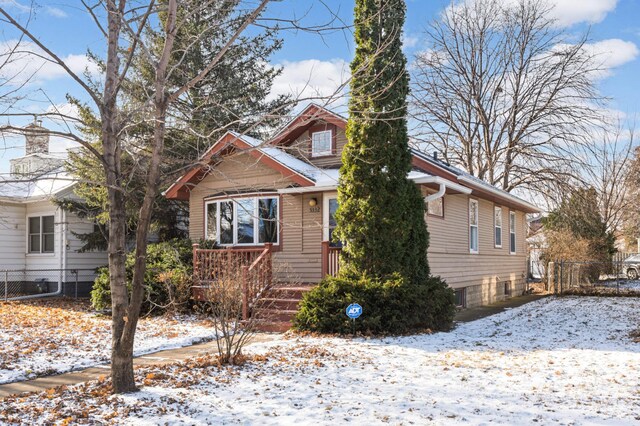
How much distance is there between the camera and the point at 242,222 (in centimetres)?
1520

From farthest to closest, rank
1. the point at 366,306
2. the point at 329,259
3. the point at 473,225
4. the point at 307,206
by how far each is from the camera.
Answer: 1. the point at 473,225
2. the point at 307,206
3. the point at 329,259
4. the point at 366,306

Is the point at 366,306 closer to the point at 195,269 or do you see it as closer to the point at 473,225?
the point at 195,269

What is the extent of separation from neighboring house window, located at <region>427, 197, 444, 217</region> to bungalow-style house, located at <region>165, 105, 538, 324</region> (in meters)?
0.03

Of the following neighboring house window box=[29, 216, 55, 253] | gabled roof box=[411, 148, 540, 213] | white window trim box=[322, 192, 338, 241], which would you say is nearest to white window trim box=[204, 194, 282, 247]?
white window trim box=[322, 192, 338, 241]

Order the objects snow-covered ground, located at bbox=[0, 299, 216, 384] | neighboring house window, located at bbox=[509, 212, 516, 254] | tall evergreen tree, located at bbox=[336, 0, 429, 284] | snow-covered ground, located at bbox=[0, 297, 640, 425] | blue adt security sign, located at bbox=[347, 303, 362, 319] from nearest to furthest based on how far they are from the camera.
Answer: snow-covered ground, located at bbox=[0, 297, 640, 425] < snow-covered ground, located at bbox=[0, 299, 216, 384] < blue adt security sign, located at bbox=[347, 303, 362, 319] < tall evergreen tree, located at bbox=[336, 0, 429, 284] < neighboring house window, located at bbox=[509, 212, 516, 254]

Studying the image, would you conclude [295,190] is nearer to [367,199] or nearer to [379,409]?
[367,199]

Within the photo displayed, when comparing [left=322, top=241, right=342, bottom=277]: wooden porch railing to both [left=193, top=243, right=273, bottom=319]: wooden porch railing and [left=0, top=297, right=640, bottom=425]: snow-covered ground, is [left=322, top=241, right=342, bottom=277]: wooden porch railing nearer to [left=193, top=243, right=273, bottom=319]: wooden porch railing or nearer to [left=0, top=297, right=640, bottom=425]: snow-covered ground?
[left=193, top=243, right=273, bottom=319]: wooden porch railing

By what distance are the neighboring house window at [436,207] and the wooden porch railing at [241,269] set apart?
4.16m

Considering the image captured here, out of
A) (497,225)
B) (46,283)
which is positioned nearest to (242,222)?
(46,283)

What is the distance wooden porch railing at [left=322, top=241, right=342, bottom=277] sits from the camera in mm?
12930

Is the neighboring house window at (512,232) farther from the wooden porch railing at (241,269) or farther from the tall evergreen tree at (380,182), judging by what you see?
the wooden porch railing at (241,269)

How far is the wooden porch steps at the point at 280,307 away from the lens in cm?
1121

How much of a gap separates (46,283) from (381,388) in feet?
52.4

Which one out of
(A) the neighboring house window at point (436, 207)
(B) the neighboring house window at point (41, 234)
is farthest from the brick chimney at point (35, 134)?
(B) the neighboring house window at point (41, 234)
